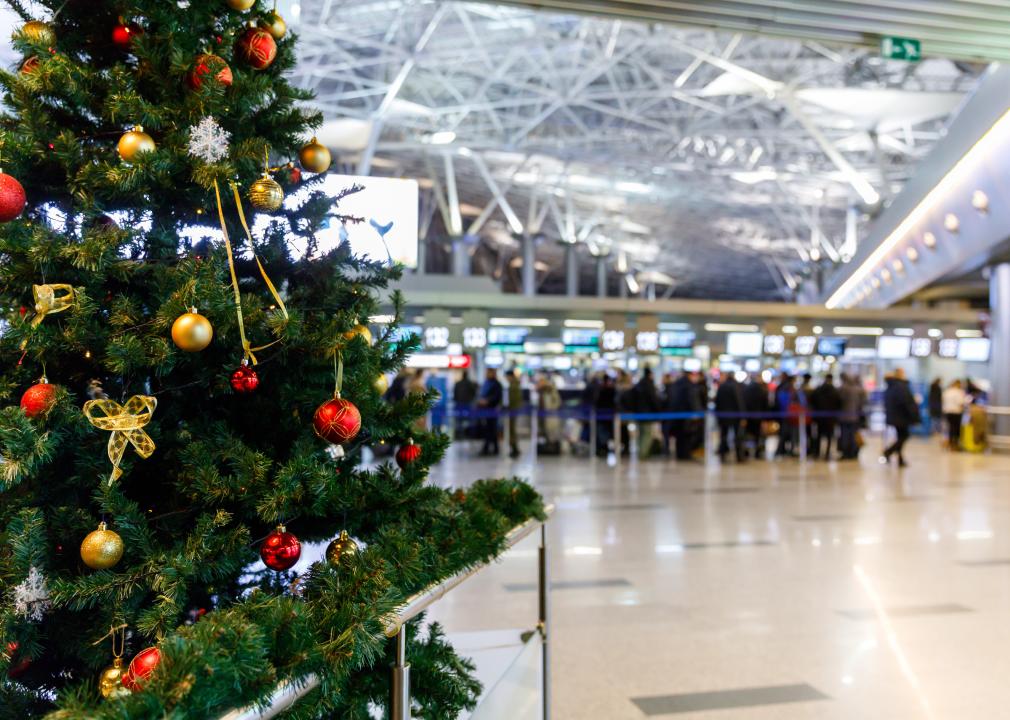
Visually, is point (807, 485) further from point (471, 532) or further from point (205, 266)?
point (205, 266)

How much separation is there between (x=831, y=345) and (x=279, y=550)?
86.7ft

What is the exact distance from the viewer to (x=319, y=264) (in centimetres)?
230

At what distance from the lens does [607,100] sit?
1382 inches

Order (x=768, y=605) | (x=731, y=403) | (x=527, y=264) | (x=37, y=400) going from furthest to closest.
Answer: (x=527, y=264) < (x=731, y=403) < (x=768, y=605) < (x=37, y=400)

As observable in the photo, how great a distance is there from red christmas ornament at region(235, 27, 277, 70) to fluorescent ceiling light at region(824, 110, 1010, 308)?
11370mm

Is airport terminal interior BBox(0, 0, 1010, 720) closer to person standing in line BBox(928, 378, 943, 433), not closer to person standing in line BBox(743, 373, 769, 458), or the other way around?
person standing in line BBox(743, 373, 769, 458)

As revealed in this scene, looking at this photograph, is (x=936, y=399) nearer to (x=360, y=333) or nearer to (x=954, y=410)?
(x=954, y=410)

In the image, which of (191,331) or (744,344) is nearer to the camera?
(191,331)

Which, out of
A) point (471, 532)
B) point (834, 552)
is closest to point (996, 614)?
point (834, 552)

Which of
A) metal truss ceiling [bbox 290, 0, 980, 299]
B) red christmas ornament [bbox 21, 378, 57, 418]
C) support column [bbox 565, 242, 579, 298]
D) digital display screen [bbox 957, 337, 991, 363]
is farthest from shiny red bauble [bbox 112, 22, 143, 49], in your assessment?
support column [bbox 565, 242, 579, 298]

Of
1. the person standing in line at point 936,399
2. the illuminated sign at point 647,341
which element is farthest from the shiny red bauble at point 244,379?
the illuminated sign at point 647,341

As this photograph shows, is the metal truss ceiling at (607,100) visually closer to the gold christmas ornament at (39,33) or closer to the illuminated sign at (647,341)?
the illuminated sign at (647,341)

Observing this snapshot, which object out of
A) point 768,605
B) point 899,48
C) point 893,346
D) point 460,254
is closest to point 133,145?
point 768,605

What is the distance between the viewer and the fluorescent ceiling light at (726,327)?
25.6m
